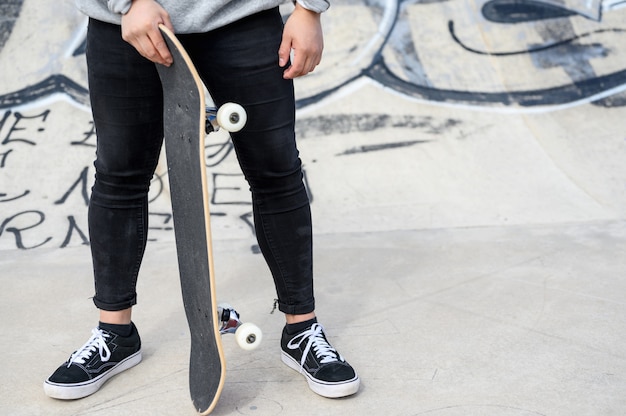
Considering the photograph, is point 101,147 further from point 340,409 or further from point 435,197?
point 435,197

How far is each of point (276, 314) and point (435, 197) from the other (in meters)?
2.00

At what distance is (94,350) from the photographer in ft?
7.67

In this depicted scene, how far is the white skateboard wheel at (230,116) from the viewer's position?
1916 mm

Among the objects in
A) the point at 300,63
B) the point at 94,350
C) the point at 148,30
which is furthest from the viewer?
the point at 94,350

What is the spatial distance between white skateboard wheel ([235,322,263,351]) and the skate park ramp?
0.25m

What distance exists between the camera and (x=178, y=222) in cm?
212

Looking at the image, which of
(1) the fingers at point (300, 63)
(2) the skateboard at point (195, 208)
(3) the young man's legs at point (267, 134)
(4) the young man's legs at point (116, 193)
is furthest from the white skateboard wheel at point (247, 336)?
(1) the fingers at point (300, 63)

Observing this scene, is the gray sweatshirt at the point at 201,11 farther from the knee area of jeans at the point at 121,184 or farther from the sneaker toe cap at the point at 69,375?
the sneaker toe cap at the point at 69,375

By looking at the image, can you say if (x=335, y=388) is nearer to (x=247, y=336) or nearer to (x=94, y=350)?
(x=247, y=336)

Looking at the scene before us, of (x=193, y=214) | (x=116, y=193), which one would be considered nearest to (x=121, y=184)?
(x=116, y=193)

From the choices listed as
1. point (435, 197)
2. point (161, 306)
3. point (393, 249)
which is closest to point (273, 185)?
point (161, 306)

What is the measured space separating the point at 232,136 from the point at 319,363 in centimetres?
77

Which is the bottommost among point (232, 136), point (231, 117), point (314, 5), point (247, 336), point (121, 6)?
point (247, 336)

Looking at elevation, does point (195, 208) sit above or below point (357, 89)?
above
